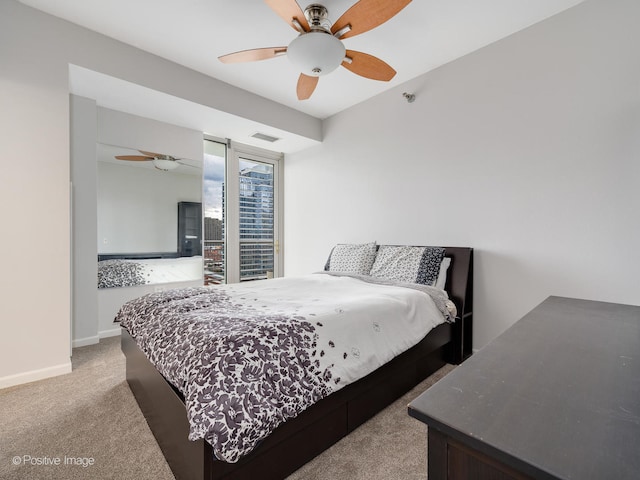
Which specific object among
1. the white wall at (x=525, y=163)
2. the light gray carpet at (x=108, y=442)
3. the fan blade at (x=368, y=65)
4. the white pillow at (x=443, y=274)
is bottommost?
the light gray carpet at (x=108, y=442)

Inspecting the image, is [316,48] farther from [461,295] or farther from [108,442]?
[108,442]

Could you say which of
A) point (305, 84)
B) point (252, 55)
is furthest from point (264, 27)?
point (305, 84)

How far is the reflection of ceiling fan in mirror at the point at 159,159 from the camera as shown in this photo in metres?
3.36

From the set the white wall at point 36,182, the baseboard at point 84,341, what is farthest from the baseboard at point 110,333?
the white wall at point 36,182

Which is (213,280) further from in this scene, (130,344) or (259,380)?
(259,380)

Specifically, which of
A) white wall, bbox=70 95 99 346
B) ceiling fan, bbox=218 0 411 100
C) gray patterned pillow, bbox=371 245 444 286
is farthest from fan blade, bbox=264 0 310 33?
white wall, bbox=70 95 99 346

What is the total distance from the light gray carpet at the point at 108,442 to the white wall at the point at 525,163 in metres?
1.36

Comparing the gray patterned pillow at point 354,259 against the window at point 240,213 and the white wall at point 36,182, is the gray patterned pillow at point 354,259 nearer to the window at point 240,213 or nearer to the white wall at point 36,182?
the window at point 240,213

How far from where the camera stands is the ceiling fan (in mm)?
1703

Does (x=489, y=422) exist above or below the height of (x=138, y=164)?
below

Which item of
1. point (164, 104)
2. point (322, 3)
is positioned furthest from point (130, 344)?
point (322, 3)

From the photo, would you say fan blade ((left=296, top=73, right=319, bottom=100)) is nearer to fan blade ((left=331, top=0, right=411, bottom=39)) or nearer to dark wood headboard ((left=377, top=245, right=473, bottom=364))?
fan blade ((left=331, top=0, right=411, bottom=39))

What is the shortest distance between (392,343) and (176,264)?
9.77 feet

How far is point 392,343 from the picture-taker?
180 centimetres
